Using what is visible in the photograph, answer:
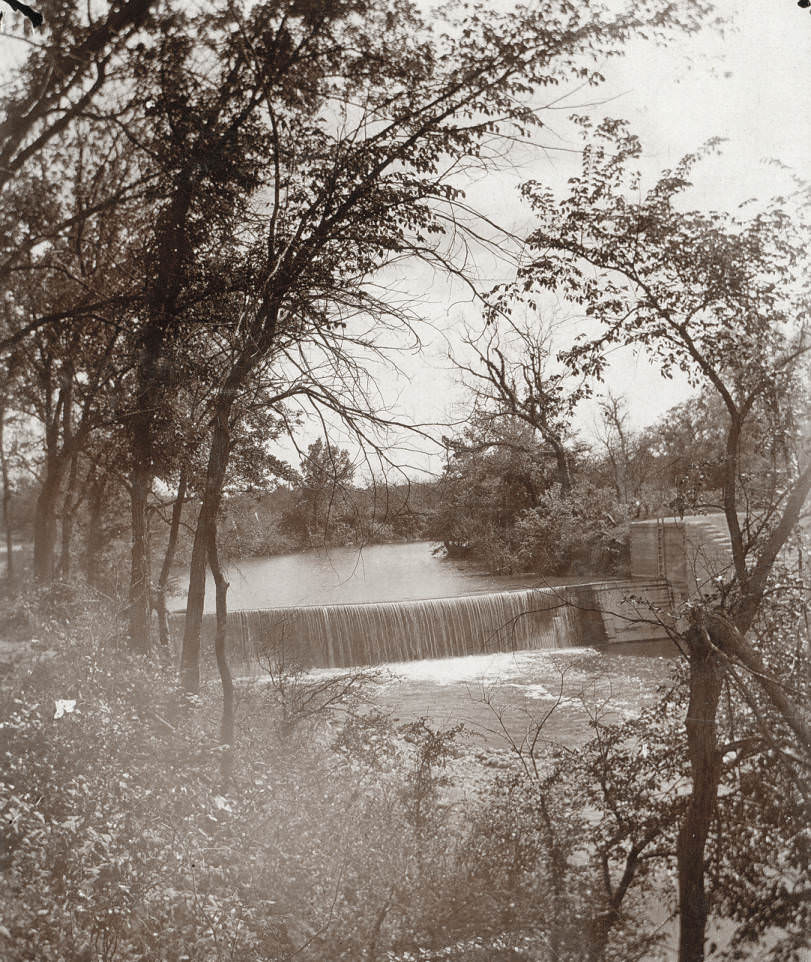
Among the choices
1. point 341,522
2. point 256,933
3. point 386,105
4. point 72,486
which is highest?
point 386,105

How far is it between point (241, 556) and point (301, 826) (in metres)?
3.71

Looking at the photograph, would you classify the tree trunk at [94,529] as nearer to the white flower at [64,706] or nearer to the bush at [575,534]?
the white flower at [64,706]

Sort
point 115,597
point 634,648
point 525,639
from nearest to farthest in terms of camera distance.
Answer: point 115,597 → point 634,648 → point 525,639

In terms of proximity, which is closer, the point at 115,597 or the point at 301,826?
the point at 301,826

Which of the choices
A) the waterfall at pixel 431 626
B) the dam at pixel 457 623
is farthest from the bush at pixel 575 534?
the waterfall at pixel 431 626

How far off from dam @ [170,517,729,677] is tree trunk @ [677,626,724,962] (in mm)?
5240

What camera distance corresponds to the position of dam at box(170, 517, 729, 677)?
30.2 feet

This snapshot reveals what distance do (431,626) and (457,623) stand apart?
0.39 metres

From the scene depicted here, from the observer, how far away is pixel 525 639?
10.6 metres

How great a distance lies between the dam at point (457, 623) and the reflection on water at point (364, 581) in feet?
0.94

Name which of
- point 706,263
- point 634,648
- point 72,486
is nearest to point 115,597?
point 72,486

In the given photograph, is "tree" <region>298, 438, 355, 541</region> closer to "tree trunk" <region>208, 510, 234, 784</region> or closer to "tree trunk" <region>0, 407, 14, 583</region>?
"tree trunk" <region>208, 510, 234, 784</region>

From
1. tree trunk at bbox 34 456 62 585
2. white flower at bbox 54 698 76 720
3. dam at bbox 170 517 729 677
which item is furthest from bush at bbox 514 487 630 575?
white flower at bbox 54 698 76 720

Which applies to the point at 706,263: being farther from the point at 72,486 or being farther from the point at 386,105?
the point at 72,486
